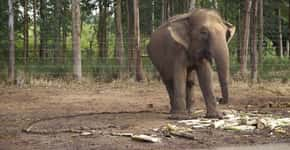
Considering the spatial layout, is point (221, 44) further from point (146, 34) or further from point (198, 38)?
point (146, 34)

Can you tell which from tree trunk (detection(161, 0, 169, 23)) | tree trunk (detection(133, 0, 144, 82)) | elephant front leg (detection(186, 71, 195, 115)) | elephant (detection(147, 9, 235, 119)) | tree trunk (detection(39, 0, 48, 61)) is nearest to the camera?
elephant (detection(147, 9, 235, 119))

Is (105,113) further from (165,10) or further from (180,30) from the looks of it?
(165,10)

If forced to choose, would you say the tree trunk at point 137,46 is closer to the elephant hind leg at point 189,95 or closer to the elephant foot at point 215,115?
the elephant hind leg at point 189,95

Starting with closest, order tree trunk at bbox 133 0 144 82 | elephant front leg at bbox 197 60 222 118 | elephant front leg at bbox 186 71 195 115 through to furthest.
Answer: elephant front leg at bbox 197 60 222 118, elephant front leg at bbox 186 71 195 115, tree trunk at bbox 133 0 144 82

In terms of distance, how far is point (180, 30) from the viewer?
337 inches

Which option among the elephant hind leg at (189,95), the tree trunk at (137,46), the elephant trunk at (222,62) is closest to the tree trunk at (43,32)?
the tree trunk at (137,46)

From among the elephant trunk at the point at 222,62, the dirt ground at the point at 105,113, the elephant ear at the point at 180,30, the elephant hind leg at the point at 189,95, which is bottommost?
the dirt ground at the point at 105,113

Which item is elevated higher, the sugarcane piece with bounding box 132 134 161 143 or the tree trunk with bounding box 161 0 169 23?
the tree trunk with bounding box 161 0 169 23

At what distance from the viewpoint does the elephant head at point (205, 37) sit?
318 inches

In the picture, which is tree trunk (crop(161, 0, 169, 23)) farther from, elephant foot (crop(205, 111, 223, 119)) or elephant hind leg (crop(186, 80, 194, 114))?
elephant foot (crop(205, 111, 223, 119))

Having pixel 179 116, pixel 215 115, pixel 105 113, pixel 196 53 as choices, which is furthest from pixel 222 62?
pixel 105 113

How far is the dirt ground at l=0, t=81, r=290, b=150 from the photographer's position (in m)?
6.17

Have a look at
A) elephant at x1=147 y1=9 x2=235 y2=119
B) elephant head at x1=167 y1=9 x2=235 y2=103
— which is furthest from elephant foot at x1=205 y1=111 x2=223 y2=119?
elephant head at x1=167 y1=9 x2=235 y2=103

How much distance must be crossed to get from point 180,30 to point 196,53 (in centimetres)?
59
